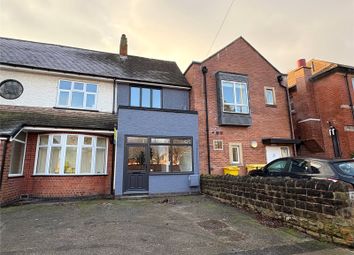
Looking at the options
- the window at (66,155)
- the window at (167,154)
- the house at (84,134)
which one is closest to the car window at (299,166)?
the house at (84,134)

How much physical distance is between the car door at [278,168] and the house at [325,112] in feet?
26.5

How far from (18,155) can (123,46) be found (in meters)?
10.4

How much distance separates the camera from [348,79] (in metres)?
16.3

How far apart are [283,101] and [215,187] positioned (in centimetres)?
874

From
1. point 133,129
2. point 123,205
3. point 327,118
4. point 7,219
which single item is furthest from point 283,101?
point 7,219

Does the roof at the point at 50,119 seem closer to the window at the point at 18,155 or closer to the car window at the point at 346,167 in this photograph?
the window at the point at 18,155

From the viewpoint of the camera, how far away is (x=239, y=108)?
45.6ft

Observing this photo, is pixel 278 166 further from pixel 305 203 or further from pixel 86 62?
pixel 86 62

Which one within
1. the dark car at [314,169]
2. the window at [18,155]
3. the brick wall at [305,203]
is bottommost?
the brick wall at [305,203]

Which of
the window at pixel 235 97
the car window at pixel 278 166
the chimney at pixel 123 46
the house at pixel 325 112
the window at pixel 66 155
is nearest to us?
the car window at pixel 278 166

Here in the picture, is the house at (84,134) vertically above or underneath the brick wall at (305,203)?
above

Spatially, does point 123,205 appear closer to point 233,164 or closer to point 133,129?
point 133,129

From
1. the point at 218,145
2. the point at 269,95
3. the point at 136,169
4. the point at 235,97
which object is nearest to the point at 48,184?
the point at 136,169

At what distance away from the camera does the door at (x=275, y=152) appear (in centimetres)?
1401
